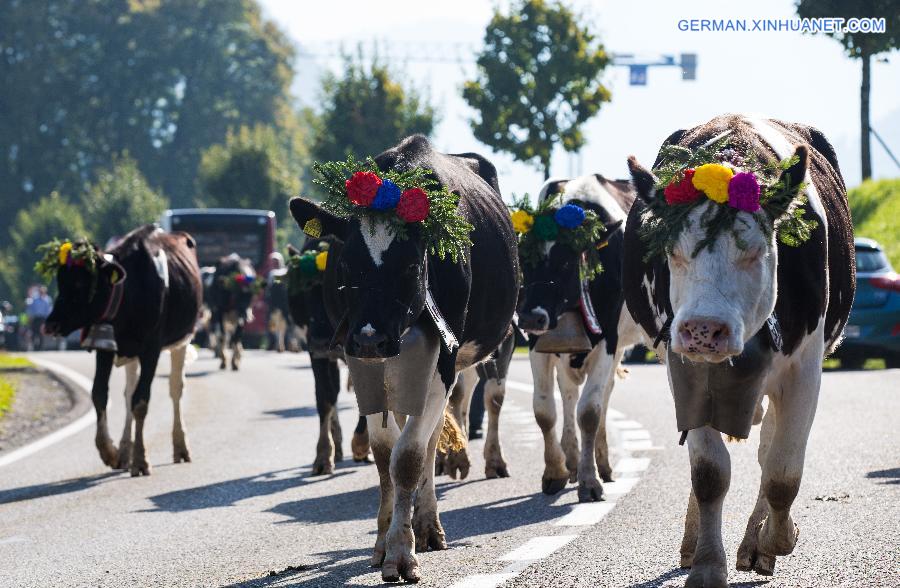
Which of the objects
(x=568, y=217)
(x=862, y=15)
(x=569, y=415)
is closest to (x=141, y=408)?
(x=569, y=415)

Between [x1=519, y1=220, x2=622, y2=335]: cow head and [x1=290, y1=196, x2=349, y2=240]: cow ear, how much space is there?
130 inches

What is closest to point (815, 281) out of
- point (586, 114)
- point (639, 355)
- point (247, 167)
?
point (639, 355)

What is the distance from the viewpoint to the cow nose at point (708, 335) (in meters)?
Answer: 6.66

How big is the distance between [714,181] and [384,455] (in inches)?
99.1

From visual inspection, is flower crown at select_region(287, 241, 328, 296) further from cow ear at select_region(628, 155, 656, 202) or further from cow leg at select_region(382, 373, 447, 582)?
cow ear at select_region(628, 155, 656, 202)

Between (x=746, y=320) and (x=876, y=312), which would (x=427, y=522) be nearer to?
(x=746, y=320)

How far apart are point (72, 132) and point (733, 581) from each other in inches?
3659

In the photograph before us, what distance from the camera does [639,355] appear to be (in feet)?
98.6

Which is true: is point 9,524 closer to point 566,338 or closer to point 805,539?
point 566,338

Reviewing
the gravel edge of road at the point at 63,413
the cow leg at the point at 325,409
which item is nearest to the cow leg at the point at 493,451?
the cow leg at the point at 325,409

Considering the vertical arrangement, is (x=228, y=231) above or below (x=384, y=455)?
below

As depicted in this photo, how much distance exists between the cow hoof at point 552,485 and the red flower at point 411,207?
370cm

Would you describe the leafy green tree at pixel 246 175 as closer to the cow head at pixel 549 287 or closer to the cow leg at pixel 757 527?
the cow head at pixel 549 287

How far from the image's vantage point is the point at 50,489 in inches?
496
